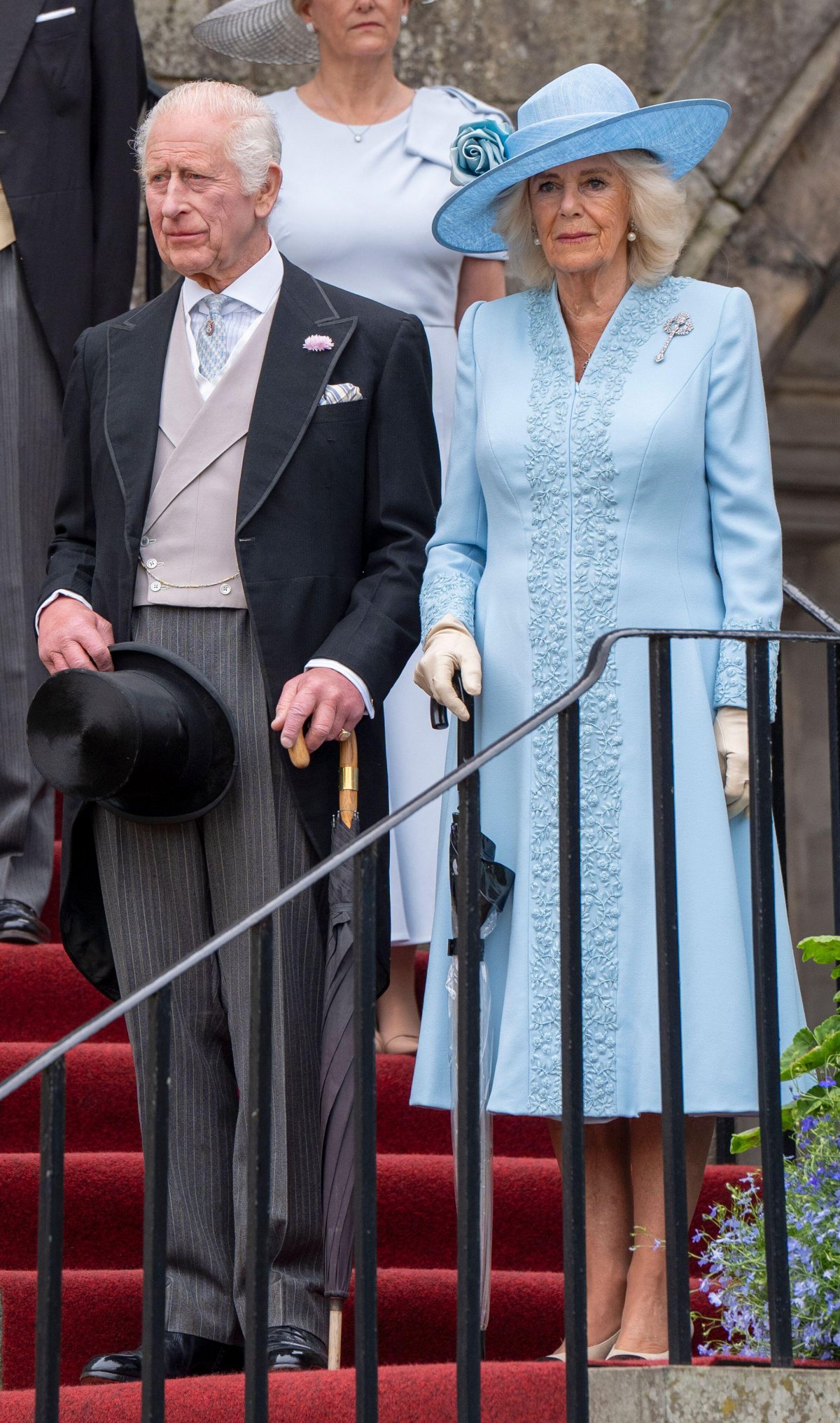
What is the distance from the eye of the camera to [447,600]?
116 inches

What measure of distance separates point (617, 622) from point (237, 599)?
0.54 metres

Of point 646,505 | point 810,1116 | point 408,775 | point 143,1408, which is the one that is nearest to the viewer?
point 143,1408

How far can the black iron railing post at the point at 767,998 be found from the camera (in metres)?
2.49

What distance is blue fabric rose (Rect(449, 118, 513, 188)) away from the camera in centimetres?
330

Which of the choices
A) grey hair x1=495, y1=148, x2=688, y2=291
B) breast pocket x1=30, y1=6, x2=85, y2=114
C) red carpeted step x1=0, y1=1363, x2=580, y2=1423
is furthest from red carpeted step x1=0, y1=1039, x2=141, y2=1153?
breast pocket x1=30, y1=6, x2=85, y2=114

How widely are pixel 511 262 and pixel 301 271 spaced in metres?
0.32

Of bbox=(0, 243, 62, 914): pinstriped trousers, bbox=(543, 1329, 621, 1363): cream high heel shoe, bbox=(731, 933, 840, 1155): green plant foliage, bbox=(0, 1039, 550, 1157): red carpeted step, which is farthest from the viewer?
bbox=(0, 243, 62, 914): pinstriped trousers

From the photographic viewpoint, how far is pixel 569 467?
291 cm

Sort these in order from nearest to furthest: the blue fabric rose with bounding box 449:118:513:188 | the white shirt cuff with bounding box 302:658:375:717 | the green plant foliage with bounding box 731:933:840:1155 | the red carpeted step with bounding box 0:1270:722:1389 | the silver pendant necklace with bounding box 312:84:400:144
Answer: the green plant foliage with bounding box 731:933:840:1155 < the white shirt cuff with bounding box 302:658:375:717 < the red carpeted step with bounding box 0:1270:722:1389 < the blue fabric rose with bounding box 449:118:513:188 < the silver pendant necklace with bounding box 312:84:400:144

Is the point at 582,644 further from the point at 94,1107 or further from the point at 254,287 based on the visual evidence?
the point at 94,1107

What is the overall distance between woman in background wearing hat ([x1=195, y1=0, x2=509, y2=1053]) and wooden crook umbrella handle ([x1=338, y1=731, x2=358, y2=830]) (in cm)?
91

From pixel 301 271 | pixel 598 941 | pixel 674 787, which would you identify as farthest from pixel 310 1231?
pixel 301 271

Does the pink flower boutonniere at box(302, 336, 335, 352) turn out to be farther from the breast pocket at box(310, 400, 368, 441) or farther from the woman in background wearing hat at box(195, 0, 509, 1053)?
the woman in background wearing hat at box(195, 0, 509, 1053)

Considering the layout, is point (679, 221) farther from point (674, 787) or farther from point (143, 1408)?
point (143, 1408)
